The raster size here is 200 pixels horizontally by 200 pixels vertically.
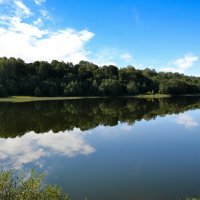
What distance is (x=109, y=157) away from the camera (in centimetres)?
2361

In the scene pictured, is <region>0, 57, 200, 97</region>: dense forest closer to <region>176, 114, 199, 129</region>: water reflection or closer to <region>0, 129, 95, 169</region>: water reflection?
<region>176, 114, 199, 129</region>: water reflection

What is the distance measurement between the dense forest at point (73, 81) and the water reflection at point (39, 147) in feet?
210

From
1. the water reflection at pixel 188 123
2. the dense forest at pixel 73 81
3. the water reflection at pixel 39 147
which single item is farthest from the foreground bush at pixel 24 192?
the dense forest at pixel 73 81

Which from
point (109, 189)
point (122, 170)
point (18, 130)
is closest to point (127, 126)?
point (18, 130)

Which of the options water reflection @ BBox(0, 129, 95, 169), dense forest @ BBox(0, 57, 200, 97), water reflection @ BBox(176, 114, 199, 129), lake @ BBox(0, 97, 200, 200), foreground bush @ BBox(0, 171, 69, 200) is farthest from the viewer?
dense forest @ BBox(0, 57, 200, 97)

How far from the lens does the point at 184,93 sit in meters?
150

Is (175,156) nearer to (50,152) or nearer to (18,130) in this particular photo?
(50,152)

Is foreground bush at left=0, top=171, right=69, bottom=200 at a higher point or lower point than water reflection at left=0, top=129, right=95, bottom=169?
higher

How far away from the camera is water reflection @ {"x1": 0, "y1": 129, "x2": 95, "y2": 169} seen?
23.3 metres

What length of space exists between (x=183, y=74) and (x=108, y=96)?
272ft

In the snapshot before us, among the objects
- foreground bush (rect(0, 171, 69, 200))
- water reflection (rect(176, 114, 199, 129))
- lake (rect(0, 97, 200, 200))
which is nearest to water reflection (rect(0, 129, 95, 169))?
lake (rect(0, 97, 200, 200))

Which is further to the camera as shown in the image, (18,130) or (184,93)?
(184,93)

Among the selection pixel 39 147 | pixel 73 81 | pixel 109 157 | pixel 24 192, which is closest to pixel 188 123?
pixel 109 157

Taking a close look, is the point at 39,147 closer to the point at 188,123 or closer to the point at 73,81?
the point at 188,123
